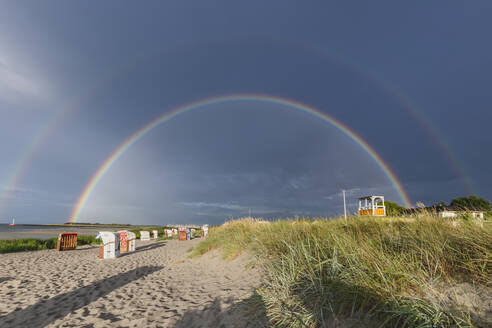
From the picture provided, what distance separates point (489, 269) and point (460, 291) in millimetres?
648

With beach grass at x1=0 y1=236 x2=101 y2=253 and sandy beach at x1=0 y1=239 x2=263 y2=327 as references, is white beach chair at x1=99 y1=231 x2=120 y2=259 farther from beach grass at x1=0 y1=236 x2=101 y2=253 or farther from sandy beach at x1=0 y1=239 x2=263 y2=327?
beach grass at x1=0 y1=236 x2=101 y2=253

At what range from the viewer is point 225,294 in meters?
4.86

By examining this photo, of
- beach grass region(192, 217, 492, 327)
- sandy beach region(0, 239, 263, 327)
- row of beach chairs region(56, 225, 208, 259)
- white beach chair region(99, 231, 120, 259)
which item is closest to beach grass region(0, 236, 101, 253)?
row of beach chairs region(56, 225, 208, 259)

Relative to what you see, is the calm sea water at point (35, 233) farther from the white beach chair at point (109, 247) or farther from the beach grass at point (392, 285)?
the beach grass at point (392, 285)

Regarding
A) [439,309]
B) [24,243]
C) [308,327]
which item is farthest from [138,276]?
[24,243]

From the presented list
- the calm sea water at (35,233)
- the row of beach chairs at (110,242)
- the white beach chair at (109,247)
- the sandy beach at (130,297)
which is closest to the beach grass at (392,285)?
the sandy beach at (130,297)

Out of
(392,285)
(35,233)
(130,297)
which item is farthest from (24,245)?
(35,233)

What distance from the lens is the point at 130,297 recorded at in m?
5.51

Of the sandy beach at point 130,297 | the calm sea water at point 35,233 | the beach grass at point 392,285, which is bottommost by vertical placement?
the calm sea water at point 35,233

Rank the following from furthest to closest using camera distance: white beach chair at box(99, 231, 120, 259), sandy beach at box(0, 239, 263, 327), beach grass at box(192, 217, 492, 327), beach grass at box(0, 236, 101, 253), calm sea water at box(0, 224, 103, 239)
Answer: calm sea water at box(0, 224, 103, 239) < beach grass at box(0, 236, 101, 253) < white beach chair at box(99, 231, 120, 259) < sandy beach at box(0, 239, 263, 327) < beach grass at box(192, 217, 492, 327)

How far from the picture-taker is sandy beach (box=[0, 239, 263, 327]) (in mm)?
4055

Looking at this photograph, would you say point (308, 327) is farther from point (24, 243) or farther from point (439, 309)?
point (24, 243)

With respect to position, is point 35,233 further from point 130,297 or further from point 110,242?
point 130,297

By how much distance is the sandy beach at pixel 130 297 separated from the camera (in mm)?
4055
